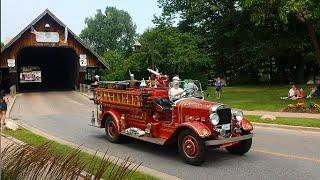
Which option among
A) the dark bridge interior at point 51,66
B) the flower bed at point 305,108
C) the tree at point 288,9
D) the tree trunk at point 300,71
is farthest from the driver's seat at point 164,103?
the dark bridge interior at point 51,66

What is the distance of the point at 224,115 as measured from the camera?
11.1 meters

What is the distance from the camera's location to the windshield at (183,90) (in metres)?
12.5

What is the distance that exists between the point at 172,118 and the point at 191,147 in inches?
48.2

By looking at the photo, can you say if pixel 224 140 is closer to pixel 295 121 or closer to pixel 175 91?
pixel 175 91

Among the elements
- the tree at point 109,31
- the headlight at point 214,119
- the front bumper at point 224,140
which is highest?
the tree at point 109,31

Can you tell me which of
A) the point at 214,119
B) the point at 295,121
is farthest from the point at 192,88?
the point at 295,121

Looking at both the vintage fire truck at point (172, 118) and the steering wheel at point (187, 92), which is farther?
the steering wheel at point (187, 92)

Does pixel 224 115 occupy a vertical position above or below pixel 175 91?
below

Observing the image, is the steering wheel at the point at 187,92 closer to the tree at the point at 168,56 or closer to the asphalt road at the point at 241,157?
the asphalt road at the point at 241,157

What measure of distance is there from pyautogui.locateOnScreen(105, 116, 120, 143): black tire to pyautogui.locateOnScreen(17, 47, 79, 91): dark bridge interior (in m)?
37.0

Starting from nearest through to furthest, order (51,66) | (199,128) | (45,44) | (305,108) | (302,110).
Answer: (199,128)
(302,110)
(305,108)
(45,44)
(51,66)

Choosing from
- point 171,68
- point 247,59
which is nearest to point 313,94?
point 171,68

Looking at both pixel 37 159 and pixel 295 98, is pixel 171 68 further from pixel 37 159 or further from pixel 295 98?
pixel 37 159

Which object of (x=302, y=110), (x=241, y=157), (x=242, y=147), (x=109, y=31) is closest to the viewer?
(x=241, y=157)
